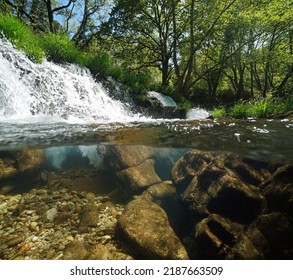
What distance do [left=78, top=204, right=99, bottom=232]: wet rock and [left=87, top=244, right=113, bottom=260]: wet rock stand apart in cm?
46

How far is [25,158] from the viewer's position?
17.3ft

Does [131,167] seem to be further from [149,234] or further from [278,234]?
[278,234]

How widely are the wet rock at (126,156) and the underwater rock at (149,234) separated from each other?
5.37ft

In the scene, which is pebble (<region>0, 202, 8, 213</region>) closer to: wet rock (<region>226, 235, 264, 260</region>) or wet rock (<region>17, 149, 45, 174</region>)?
wet rock (<region>17, 149, 45, 174</region>)

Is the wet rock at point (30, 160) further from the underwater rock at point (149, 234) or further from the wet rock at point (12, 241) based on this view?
the underwater rock at point (149, 234)

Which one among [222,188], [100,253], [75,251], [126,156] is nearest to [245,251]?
[222,188]

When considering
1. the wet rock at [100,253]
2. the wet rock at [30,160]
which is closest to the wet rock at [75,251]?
the wet rock at [100,253]

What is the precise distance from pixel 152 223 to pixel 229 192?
1397 mm

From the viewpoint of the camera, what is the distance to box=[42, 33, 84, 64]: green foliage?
8734 millimetres

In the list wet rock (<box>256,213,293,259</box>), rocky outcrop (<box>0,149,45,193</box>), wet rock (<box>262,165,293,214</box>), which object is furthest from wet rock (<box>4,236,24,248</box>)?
wet rock (<box>262,165,293,214</box>)

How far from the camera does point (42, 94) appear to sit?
20.5 feet

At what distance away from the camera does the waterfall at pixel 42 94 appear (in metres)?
5.53

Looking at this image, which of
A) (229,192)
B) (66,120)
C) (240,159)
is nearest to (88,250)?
(229,192)
